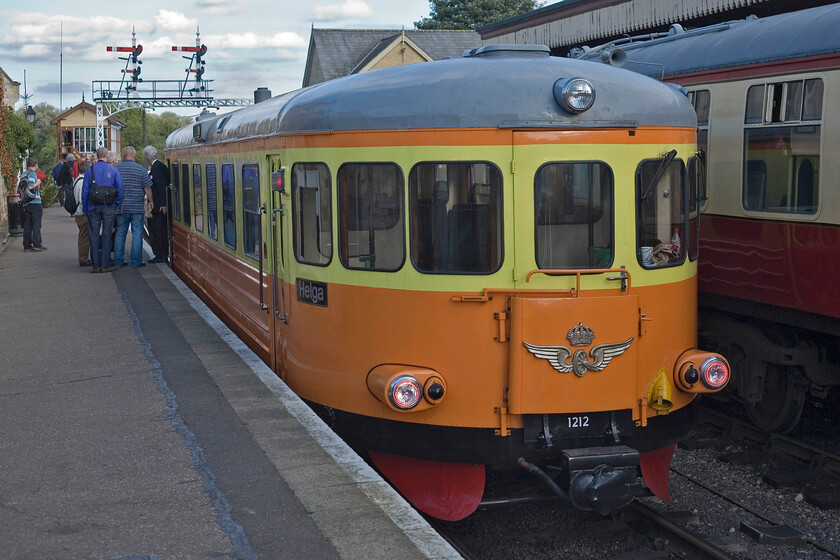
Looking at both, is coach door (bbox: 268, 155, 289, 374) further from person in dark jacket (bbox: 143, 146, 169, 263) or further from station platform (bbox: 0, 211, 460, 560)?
person in dark jacket (bbox: 143, 146, 169, 263)

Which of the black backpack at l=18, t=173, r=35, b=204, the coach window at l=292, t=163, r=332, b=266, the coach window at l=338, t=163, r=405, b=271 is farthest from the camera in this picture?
the black backpack at l=18, t=173, r=35, b=204

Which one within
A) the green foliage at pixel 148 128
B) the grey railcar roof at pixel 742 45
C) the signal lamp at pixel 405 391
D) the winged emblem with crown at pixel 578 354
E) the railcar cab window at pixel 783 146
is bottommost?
the signal lamp at pixel 405 391

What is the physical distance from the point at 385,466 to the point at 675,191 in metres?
2.52

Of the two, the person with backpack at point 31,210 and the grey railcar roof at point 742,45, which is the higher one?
the grey railcar roof at point 742,45

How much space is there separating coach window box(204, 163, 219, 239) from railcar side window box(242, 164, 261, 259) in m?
1.89

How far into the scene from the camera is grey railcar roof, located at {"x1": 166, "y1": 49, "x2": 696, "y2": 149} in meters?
6.16

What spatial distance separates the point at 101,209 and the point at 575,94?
9983 mm

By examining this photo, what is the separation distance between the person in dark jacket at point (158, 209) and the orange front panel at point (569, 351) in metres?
11.0

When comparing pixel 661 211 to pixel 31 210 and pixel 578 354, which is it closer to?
pixel 578 354

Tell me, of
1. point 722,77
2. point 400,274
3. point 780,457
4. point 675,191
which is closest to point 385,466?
point 400,274

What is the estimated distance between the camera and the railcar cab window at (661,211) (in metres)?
6.40

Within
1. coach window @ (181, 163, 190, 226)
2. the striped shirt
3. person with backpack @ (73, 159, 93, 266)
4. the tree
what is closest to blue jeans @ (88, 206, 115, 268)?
the striped shirt

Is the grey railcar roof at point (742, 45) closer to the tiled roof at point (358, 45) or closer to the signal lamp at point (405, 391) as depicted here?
the signal lamp at point (405, 391)

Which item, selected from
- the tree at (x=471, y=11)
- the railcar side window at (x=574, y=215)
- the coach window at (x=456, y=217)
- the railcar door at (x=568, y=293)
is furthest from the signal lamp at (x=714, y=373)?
the tree at (x=471, y=11)
